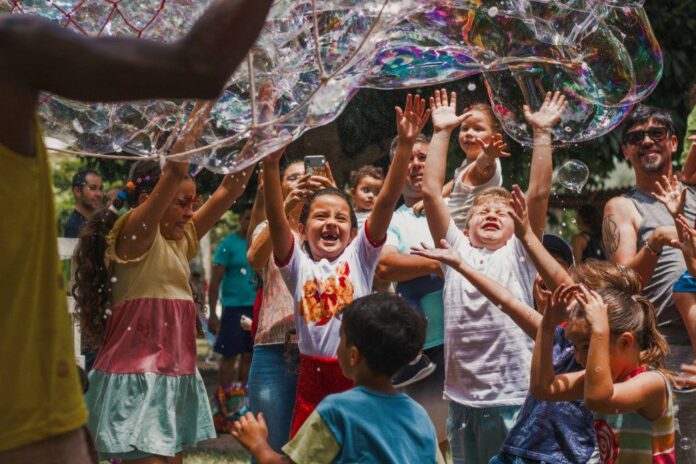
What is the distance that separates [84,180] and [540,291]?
4.55 meters

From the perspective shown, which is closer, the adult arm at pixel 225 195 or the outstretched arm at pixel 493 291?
the outstretched arm at pixel 493 291

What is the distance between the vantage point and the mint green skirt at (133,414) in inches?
176

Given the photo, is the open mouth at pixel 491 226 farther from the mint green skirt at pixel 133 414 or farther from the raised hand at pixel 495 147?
the mint green skirt at pixel 133 414

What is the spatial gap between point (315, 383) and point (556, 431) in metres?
1.01

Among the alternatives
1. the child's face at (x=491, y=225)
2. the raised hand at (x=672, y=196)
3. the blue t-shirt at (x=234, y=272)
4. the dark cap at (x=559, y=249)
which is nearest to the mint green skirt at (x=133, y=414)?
→ the child's face at (x=491, y=225)

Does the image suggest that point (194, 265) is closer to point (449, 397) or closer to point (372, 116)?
point (372, 116)

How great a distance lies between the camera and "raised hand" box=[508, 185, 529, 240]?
405 cm

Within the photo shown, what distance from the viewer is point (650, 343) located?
369 centimetres

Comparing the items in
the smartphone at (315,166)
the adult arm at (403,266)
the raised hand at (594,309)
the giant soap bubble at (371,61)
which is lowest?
the raised hand at (594,309)

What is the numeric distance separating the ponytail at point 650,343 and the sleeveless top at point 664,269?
1.18 m

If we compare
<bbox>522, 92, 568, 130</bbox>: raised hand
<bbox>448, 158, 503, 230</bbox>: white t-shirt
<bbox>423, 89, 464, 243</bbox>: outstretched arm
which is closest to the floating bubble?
<bbox>448, 158, 503, 230</bbox>: white t-shirt

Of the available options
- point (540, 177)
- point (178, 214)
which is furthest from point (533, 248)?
point (178, 214)

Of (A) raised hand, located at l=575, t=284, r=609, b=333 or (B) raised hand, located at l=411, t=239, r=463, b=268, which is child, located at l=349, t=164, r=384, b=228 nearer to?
(B) raised hand, located at l=411, t=239, r=463, b=268

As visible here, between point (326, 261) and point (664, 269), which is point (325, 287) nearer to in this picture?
point (326, 261)
